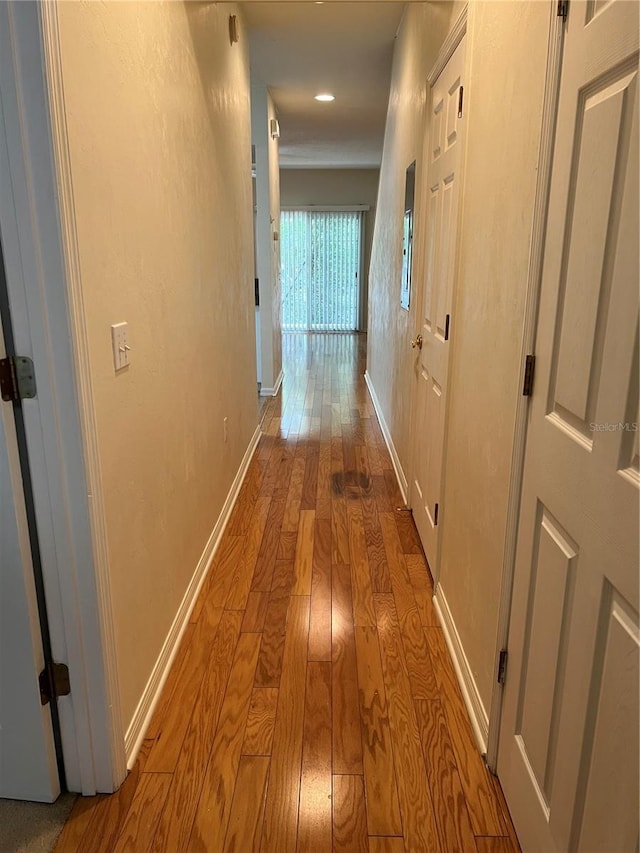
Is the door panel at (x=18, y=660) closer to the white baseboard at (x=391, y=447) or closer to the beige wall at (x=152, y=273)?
the beige wall at (x=152, y=273)

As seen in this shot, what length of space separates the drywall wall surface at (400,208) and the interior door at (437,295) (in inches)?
8.5

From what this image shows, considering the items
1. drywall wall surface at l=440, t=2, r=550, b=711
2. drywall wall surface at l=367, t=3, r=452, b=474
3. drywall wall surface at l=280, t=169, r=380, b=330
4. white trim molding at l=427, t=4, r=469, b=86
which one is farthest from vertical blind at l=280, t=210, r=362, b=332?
drywall wall surface at l=440, t=2, r=550, b=711

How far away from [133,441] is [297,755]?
3.23 feet

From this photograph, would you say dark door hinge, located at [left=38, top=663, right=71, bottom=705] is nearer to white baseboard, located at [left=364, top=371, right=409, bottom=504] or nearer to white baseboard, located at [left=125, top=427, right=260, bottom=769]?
white baseboard, located at [left=125, top=427, right=260, bottom=769]

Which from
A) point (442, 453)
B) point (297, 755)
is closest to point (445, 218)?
point (442, 453)

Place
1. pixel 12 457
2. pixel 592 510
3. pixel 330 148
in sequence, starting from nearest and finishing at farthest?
pixel 592 510 → pixel 12 457 → pixel 330 148

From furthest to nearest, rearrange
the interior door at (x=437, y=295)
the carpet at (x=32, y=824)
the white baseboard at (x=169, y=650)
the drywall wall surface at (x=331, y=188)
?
1. the drywall wall surface at (x=331, y=188)
2. the interior door at (x=437, y=295)
3. the white baseboard at (x=169, y=650)
4. the carpet at (x=32, y=824)

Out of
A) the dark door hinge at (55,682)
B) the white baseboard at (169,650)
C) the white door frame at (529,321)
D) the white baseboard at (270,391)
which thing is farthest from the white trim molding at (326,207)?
the dark door hinge at (55,682)

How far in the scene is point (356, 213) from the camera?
1002 centimetres

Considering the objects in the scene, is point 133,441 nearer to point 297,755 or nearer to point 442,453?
point 297,755

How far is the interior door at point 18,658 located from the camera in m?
1.27

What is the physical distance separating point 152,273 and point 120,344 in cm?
38

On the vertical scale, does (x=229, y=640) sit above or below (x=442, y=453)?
below

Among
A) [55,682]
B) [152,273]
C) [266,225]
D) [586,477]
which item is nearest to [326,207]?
[266,225]
